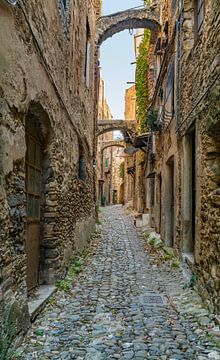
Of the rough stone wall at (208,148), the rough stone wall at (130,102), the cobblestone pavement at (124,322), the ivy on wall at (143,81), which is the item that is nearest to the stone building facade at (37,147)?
the cobblestone pavement at (124,322)

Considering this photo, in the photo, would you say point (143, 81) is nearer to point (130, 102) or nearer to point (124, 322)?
point (124, 322)

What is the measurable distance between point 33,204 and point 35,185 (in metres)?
0.26

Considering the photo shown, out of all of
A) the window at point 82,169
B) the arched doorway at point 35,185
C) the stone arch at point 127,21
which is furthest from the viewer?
the stone arch at point 127,21

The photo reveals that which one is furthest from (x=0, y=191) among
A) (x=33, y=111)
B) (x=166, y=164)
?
(x=166, y=164)

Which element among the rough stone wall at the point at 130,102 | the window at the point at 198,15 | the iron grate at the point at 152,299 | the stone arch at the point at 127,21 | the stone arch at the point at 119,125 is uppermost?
the rough stone wall at the point at 130,102

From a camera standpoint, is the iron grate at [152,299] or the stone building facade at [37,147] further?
the iron grate at [152,299]

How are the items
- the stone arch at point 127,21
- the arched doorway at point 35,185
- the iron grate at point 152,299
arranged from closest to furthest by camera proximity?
the arched doorway at point 35,185 → the iron grate at point 152,299 → the stone arch at point 127,21

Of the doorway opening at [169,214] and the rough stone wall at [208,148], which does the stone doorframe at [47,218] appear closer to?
the rough stone wall at [208,148]

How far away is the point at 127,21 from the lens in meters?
13.5

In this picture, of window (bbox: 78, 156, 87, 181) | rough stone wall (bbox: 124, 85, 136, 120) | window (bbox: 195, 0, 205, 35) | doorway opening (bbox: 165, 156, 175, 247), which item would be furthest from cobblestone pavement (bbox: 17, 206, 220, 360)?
rough stone wall (bbox: 124, 85, 136, 120)

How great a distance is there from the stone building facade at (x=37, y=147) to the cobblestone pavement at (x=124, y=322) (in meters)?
0.39

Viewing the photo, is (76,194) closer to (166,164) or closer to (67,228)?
(67,228)

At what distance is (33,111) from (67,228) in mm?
2520

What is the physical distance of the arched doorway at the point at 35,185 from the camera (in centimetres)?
424
